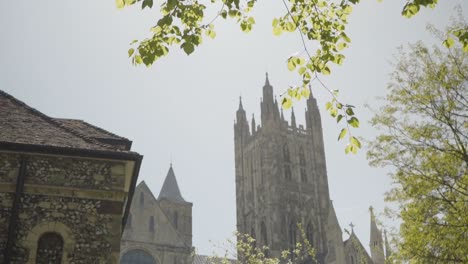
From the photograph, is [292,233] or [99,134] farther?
[292,233]

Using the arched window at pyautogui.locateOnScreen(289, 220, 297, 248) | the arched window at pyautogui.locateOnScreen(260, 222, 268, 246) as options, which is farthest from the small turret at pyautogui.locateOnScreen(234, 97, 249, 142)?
the arched window at pyautogui.locateOnScreen(289, 220, 297, 248)

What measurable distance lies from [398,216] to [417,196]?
878mm

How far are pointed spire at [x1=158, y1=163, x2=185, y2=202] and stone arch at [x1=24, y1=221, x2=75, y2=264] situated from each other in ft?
91.8

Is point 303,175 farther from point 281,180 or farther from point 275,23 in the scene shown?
point 275,23

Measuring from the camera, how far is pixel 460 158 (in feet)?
40.3

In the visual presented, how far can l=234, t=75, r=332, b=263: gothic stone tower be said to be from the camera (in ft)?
168

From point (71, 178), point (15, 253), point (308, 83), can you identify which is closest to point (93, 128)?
point (71, 178)

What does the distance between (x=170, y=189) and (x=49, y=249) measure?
29971 mm

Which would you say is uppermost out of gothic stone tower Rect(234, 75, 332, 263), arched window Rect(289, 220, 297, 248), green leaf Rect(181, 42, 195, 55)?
gothic stone tower Rect(234, 75, 332, 263)

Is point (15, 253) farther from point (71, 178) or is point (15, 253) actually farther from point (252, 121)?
point (252, 121)

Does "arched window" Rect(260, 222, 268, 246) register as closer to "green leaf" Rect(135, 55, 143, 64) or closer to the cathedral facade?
the cathedral facade

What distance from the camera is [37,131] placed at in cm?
1155

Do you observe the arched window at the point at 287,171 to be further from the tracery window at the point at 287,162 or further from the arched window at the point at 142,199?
the arched window at the point at 142,199

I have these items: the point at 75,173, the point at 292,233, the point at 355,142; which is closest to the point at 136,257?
the point at 75,173
